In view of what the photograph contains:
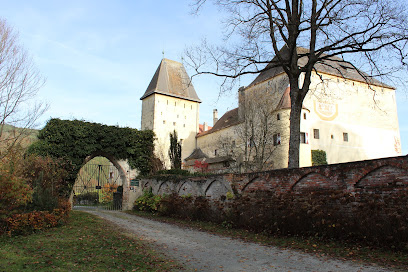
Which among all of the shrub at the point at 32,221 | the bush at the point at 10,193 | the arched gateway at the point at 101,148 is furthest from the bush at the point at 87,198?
the bush at the point at 10,193

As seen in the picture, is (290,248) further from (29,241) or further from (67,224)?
(67,224)

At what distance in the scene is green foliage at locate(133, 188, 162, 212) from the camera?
672 inches

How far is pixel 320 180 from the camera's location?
8.82m

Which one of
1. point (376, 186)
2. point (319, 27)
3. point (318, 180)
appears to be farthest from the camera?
point (319, 27)

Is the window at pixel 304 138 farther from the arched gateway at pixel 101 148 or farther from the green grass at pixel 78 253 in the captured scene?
the green grass at pixel 78 253

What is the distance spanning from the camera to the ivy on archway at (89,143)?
18750 millimetres

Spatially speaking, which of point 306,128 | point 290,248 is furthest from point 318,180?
point 306,128

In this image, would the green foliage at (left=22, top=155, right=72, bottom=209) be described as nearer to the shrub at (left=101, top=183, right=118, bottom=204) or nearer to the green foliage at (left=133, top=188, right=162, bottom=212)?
the green foliage at (left=133, top=188, right=162, bottom=212)

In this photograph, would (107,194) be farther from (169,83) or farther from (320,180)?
(320,180)

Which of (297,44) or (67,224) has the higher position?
(297,44)

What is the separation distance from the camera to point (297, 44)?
13086mm

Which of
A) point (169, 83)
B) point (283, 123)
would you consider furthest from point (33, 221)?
point (169, 83)

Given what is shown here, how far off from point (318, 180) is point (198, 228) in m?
4.84

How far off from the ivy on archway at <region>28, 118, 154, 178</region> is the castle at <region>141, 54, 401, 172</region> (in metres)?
6.71
